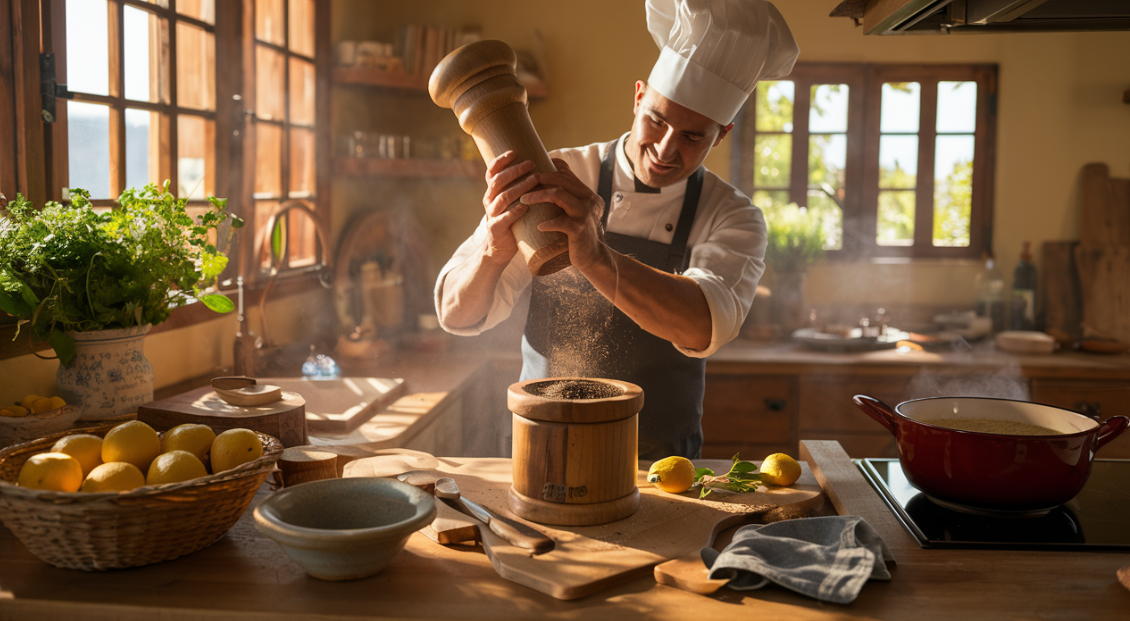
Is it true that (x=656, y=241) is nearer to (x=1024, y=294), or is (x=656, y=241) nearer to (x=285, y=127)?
(x=285, y=127)

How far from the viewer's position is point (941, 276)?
346 centimetres

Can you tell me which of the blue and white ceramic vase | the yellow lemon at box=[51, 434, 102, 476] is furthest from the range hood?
the blue and white ceramic vase

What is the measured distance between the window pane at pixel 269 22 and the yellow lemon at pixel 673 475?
2.03 meters

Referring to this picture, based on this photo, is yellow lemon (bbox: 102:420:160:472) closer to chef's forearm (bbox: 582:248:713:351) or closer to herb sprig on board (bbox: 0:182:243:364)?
herb sprig on board (bbox: 0:182:243:364)

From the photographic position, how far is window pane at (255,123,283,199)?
2552 millimetres

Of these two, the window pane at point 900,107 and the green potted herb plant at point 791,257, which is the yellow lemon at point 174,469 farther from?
the window pane at point 900,107

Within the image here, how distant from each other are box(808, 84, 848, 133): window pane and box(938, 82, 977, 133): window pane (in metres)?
0.39

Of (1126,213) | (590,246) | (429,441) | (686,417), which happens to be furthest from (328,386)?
(1126,213)

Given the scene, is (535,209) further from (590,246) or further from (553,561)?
(553,561)

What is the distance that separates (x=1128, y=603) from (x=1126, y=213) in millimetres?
3025

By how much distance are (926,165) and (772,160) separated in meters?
0.64

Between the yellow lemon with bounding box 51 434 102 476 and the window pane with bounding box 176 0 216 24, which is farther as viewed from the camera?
the window pane with bounding box 176 0 216 24

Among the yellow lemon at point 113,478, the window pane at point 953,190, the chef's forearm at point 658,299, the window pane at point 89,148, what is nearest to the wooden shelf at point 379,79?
the window pane at point 89,148

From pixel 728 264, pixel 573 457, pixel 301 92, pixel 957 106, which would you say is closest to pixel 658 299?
pixel 728 264
